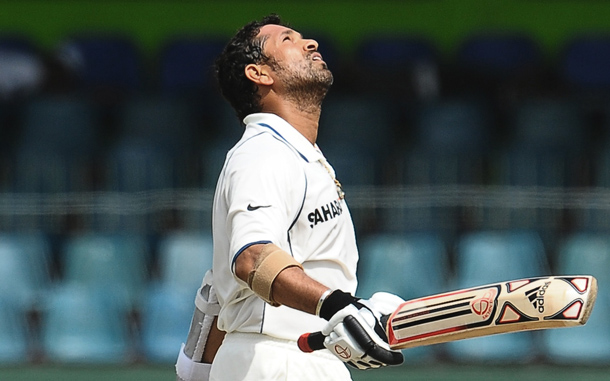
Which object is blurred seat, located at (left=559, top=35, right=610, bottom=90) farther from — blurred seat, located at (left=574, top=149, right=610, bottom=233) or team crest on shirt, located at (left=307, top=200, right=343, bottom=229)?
team crest on shirt, located at (left=307, top=200, right=343, bottom=229)

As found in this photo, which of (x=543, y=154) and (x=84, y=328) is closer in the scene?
(x=84, y=328)

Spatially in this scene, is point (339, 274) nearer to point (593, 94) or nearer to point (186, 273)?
point (186, 273)

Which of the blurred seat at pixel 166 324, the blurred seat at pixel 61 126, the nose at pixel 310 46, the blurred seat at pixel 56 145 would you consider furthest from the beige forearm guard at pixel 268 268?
the blurred seat at pixel 61 126

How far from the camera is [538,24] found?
10320 mm

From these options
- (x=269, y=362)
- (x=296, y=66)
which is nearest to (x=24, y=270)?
(x=296, y=66)

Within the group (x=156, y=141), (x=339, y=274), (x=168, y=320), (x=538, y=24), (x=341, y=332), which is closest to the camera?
(x=341, y=332)

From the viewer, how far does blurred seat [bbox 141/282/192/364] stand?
827cm

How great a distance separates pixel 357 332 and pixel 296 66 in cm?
117

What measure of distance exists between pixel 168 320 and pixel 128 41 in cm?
306

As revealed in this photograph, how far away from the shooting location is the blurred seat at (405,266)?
830cm

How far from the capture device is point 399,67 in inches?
389

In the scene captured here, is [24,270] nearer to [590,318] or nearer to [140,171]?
[140,171]

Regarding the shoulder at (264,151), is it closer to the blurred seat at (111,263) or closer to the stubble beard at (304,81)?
the stubble beard at (304,81)

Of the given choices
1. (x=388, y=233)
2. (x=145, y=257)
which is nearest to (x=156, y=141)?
(x=145, y=257)
